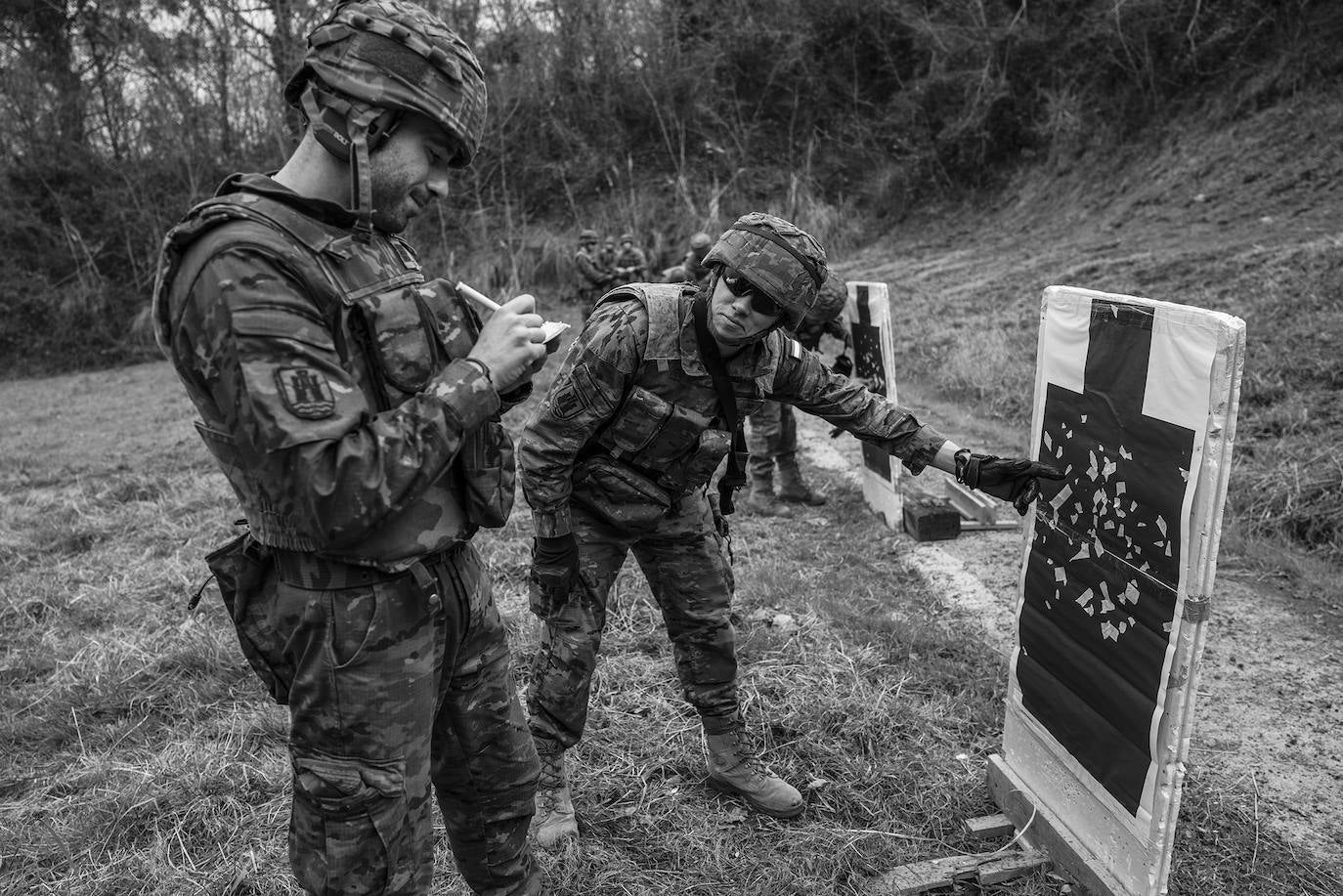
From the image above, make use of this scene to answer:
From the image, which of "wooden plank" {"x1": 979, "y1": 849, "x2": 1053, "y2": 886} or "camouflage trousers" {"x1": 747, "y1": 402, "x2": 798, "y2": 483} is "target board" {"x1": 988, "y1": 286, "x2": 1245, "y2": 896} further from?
"camouflage trousers" {"x1": 747, "y1": 402, "x2": 798, "y2": 483}

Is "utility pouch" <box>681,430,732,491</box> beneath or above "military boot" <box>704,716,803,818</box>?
above

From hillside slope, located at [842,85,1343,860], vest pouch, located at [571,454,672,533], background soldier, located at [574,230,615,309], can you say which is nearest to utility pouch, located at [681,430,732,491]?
vest pouch, located at [571,454,672,533]

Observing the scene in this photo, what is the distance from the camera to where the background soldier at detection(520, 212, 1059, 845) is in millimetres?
2668

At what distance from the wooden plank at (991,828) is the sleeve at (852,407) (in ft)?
3.71

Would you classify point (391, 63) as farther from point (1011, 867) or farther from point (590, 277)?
point (590, 277)

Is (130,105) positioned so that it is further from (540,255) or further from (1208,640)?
(1208,640)

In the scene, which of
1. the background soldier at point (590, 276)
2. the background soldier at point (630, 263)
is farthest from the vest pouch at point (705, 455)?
the background soldier at point (630, 263)

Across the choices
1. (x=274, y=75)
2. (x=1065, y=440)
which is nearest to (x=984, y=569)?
(x=1065, y=440)

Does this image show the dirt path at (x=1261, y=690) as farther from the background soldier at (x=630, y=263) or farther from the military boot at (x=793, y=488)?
the background soldier at (x=630, y=263)

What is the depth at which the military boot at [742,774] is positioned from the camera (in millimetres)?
2994

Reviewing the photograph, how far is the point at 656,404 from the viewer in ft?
8.96

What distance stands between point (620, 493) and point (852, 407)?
79cm

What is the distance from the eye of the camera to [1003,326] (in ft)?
30.0

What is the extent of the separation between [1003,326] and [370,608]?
849cm
